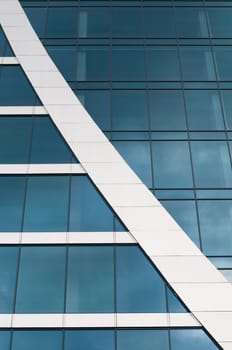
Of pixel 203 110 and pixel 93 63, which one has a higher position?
pixel 93 63

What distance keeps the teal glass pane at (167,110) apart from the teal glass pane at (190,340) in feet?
33.2

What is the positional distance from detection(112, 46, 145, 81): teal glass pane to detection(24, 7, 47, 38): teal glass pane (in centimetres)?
442

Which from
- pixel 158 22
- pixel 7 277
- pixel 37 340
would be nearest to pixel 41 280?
pixel 7 277

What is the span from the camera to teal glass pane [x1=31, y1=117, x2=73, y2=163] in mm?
23500

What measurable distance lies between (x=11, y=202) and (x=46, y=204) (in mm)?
1590

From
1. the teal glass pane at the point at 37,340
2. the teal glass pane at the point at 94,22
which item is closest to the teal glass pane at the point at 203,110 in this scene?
the teal glass pane at the point at 94,22

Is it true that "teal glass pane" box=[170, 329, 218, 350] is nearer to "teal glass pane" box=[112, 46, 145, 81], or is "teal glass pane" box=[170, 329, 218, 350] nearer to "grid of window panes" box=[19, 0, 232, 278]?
"grid of window panes" box=[19, 0, 232, 278]

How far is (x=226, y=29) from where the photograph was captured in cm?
2889

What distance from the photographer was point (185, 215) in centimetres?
2216

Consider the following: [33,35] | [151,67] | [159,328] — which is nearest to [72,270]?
[159,328]

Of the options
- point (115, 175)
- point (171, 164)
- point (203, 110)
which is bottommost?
point (115, 175)

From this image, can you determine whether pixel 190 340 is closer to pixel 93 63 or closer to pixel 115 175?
pixel 115 175

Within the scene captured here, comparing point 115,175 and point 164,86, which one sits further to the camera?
point 164,86

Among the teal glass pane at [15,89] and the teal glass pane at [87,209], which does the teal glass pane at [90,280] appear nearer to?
the teal glass pane at [87,209]
